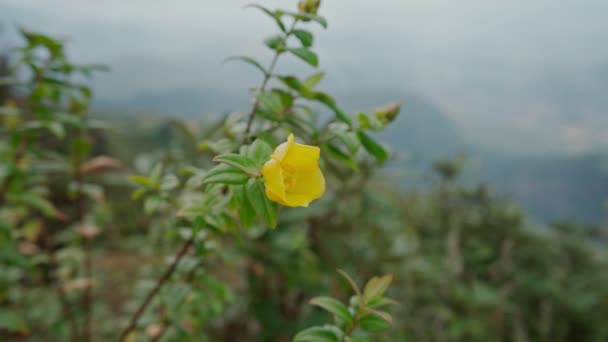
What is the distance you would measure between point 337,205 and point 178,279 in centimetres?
79

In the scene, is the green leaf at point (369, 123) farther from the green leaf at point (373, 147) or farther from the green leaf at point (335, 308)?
the green leaf at point (335, 308)

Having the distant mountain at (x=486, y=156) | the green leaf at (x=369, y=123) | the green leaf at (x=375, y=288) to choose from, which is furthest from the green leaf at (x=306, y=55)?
the distant mountain at (x=486, y=156)

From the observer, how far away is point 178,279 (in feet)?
Answer: 3.18

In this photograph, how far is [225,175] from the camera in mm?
482

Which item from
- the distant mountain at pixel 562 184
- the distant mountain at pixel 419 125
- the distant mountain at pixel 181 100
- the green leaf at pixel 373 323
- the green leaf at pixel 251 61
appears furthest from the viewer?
the distant mountain at pixel 181 100

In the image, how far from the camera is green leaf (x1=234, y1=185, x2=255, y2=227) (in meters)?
0.50

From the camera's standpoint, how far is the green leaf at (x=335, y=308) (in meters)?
0.57

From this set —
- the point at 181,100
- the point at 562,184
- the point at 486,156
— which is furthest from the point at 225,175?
the point at 181,100

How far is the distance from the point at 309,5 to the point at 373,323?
20.5 inches

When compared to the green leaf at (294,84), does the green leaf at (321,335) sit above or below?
below

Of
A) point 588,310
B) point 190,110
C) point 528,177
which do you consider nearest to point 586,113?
point 528,177

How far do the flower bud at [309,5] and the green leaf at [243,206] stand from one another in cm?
35

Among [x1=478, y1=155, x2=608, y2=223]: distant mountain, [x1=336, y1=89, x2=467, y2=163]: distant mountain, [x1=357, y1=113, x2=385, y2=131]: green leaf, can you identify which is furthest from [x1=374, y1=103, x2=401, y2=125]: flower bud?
[x1=336, y1=89, x2=467, y2=163]: distant mountain

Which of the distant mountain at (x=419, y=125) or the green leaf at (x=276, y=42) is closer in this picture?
the green leaf at (x=276, y=42)
